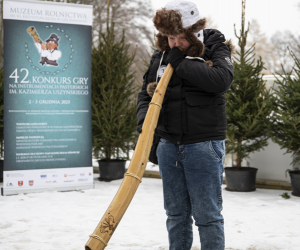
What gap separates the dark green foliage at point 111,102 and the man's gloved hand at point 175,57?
13.1 feet

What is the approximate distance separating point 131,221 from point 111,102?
2669 mm

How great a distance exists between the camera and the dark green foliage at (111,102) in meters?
5.86

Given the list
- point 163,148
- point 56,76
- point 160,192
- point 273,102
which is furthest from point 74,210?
point 273,102

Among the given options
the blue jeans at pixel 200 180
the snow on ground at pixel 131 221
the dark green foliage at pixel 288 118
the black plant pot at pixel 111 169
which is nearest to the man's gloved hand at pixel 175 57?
the blue jeans at pixel 200 180

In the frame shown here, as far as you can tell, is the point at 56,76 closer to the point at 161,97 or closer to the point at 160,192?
the point at 160,192

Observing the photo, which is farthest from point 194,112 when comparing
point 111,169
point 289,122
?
point 111,169

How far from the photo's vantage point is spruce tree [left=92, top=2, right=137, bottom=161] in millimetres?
5859

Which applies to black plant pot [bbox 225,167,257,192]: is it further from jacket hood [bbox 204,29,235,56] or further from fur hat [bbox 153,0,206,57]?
fur hat [bbox 153,0,206,57]

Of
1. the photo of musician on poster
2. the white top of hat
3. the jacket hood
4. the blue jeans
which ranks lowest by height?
the blue jeans

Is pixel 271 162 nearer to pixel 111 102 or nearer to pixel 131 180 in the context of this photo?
pixel 111 102

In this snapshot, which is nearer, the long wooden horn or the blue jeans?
the long wooden horn

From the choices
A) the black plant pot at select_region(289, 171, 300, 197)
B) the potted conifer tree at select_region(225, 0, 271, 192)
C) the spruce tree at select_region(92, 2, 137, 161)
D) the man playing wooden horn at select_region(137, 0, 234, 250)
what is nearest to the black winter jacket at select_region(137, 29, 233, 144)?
the man playing wooden horn at select_region(137, 0, 234, 250)

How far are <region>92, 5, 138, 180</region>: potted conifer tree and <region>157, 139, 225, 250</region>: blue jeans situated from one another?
3.94m

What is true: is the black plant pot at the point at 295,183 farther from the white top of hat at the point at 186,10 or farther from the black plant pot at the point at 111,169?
the white top of hat at the point at 186,10
